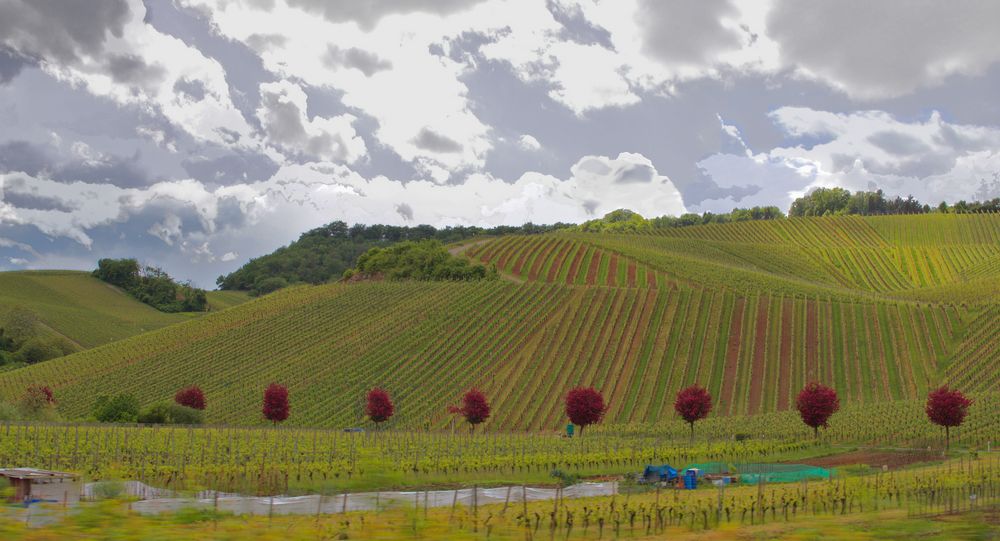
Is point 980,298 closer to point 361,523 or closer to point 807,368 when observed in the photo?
point 807,368

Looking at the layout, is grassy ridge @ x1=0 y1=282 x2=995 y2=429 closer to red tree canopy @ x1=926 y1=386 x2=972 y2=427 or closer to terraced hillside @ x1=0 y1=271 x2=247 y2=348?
red tree canopy @ x1=926 y1=386 x2=972 y2=427

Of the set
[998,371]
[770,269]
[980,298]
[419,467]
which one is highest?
[770,269]

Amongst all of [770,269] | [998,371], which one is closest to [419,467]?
[998,371]

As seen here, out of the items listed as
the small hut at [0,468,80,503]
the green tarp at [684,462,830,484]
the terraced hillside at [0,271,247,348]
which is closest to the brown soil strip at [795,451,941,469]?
the green tarp at [684,462,830,484]

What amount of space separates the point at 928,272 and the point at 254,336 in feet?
335

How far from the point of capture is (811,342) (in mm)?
70312

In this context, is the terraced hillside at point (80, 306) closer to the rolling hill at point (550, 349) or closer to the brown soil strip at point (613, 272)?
the rolling hill at point (550, 349)

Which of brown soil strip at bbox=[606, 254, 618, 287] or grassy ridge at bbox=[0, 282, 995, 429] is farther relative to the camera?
brown soil strip at bbox=[606, 254, 618, 287]

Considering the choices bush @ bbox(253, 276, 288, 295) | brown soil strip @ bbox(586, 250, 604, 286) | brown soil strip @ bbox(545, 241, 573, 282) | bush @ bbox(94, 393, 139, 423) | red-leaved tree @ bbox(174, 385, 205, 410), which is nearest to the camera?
bush @ bbox(94, 393, 139, 423)

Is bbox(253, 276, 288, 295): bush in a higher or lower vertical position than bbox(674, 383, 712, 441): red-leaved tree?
higher

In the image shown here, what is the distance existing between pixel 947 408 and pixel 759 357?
2475 centimetres

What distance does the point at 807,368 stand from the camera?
65.7 m

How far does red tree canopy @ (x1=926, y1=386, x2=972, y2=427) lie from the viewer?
143 ft

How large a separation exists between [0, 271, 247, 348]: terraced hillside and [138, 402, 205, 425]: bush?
63.9m
